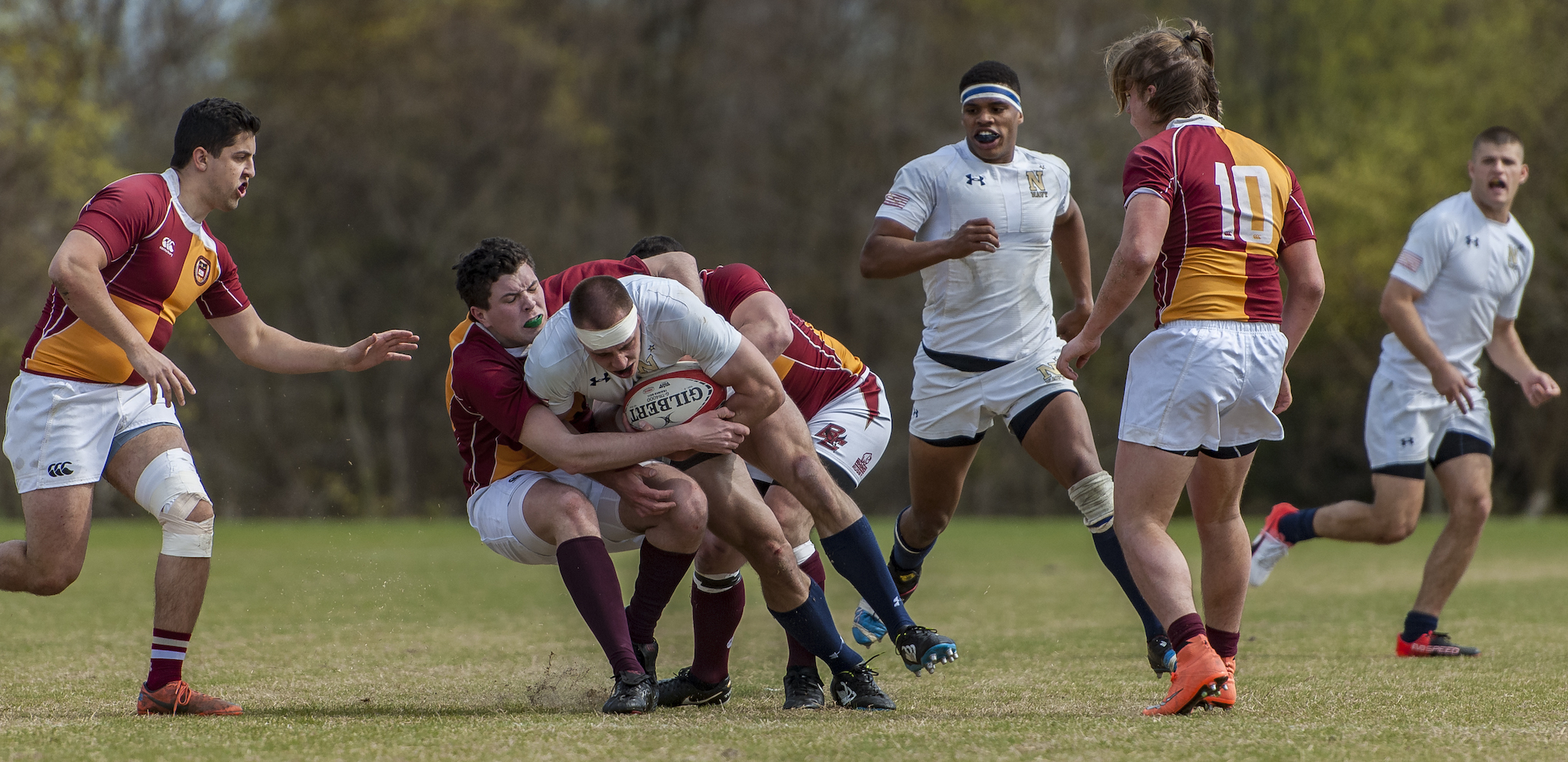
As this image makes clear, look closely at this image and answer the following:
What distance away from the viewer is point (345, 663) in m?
6.12

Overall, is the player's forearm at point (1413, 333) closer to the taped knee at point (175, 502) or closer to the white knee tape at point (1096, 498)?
the white knee tape at point (1096, 498)

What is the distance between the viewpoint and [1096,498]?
5707mm

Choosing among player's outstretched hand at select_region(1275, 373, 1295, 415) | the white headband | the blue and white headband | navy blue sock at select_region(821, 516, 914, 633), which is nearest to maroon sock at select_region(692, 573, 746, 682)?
navy blue sock at select_region(821, 516, 914, 633)

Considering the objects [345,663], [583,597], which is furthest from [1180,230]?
[345,663]

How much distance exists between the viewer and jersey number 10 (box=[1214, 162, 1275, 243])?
454 cm

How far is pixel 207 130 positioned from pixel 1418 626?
5.65m

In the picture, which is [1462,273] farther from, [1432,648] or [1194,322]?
[1194,322]

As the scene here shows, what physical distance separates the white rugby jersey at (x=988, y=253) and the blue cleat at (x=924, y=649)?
1773 millimetres

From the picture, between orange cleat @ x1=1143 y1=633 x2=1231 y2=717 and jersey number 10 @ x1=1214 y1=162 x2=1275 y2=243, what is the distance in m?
1.31

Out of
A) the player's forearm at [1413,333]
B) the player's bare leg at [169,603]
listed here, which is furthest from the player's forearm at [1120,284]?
the player's bare leg at [169,603]

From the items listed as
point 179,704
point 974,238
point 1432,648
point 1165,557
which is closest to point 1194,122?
point 974,238

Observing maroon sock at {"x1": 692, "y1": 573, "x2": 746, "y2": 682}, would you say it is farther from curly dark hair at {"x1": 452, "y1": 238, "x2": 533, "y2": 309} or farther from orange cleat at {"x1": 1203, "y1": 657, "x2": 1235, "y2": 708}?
orange cleat at {"x1": 1203, "y1": 657, "x2": 1235, "y2": 708}

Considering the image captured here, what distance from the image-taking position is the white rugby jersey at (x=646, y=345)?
459cm

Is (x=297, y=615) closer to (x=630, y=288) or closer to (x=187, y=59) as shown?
(x=630, y=288)
